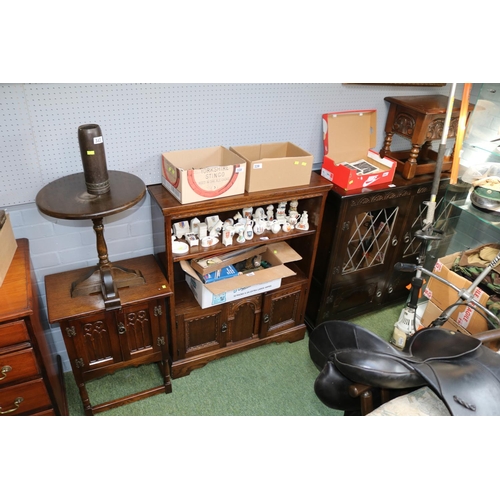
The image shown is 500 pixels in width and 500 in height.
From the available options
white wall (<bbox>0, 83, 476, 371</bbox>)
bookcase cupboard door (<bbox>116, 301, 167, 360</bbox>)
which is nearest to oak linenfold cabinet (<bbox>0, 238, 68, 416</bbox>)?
white wall (<bbox>0, 83, 476, 371</bbox>)

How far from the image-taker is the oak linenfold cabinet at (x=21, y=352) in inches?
63.4

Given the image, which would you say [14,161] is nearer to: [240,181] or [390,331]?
[240,181]

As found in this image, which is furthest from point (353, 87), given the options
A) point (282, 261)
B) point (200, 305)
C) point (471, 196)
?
point (200, 305)

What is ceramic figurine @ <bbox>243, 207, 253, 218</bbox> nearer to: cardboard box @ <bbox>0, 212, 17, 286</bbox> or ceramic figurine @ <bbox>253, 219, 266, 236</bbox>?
ceramic figurine @ <bbox>253, 219, 266, 236</bbox>

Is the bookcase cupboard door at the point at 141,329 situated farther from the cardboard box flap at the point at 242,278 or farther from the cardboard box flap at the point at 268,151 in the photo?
the cardboard box flap at the point at 268,151

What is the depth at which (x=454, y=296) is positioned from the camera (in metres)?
2.32

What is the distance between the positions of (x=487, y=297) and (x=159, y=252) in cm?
181

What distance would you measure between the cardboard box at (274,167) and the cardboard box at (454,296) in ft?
3.22

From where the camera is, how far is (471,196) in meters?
2.27

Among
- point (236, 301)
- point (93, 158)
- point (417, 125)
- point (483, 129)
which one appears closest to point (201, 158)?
point (93, 158)

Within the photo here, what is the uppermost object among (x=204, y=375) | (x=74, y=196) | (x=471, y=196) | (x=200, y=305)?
(x=74, y=196)

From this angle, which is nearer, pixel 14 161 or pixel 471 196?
pixel 14 161

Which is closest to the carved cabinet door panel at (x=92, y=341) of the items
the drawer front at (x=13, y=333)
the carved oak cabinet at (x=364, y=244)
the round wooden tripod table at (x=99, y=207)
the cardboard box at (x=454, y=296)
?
the round wooden tripod table at (x=99, y=207)

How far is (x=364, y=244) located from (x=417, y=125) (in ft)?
2.62
